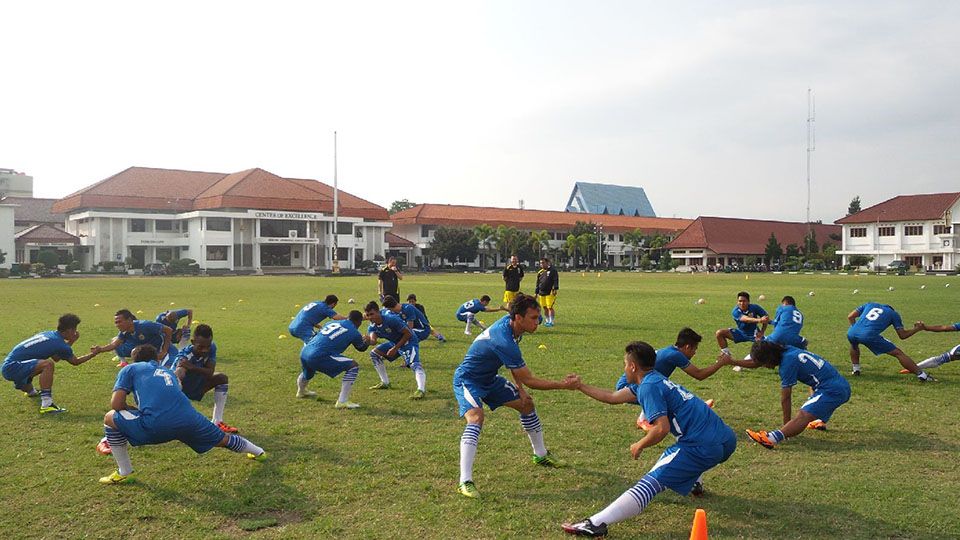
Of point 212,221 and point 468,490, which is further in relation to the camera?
point 212,221

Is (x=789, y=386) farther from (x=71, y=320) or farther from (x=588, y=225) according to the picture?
(x=588, y=225)

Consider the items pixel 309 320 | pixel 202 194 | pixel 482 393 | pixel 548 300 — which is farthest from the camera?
pixel 202 194

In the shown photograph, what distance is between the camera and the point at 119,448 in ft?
22.8

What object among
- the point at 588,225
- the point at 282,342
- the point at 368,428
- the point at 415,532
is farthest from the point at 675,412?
the point at 588,225

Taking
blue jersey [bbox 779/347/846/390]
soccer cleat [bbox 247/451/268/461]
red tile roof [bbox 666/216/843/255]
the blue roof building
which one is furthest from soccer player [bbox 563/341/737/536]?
the blue roof building

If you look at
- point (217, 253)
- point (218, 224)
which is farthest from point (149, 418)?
point (217, 253)

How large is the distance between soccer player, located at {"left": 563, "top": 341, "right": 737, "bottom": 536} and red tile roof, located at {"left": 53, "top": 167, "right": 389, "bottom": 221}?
81.7m

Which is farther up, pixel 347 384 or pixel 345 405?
pixel 347 384

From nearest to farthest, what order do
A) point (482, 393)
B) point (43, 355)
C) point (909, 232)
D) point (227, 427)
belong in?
1. point (482, 393)
2. point (227, 427)
3. point (43, 355)
4. point (909, 232)

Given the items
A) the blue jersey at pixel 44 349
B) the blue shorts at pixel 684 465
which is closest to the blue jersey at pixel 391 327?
the blue jersey at pixel 44 349

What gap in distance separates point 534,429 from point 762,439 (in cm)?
269

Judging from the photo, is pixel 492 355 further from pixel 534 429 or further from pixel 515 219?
pixel 515 219

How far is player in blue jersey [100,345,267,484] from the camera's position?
22.1ft

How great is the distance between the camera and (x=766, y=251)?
9881cm
